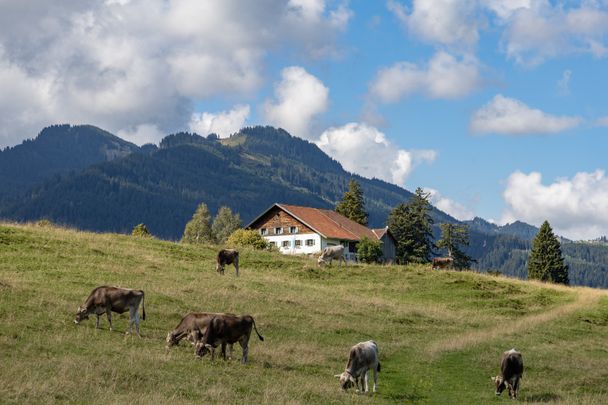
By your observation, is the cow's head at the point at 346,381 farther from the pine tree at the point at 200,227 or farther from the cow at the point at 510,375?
the pine tree at the point at 200,227

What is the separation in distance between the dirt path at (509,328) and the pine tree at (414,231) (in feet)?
154

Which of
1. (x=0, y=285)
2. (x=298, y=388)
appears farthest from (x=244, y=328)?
(x=0, y=285)

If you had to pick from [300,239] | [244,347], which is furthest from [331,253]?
[300,239]

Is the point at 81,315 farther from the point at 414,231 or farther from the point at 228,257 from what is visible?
the point at 414,231

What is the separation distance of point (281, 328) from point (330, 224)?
76.6m

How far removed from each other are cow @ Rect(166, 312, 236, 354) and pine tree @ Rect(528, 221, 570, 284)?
90.7m

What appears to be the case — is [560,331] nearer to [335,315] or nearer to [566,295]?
[335,315]

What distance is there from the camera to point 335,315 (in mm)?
39250

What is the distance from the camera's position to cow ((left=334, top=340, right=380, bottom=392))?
23562 millimetres

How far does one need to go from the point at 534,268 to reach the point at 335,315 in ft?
254

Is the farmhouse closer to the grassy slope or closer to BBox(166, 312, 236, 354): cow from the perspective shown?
the grassy slope

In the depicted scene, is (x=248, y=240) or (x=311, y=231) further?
(x=311, y=231)

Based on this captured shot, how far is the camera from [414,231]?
364 ft

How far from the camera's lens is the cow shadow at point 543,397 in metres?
25.6
